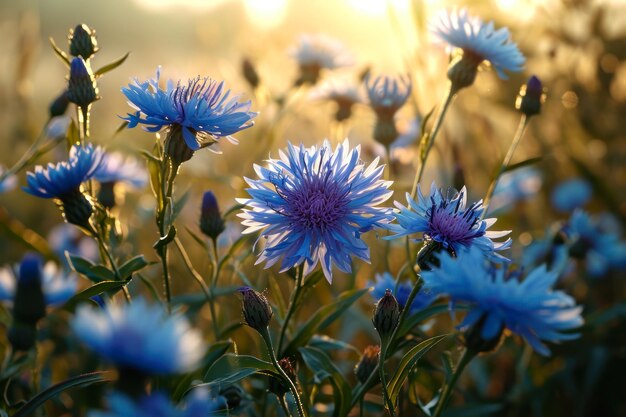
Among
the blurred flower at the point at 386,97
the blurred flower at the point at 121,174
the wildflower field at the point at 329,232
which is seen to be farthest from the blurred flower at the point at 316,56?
the blurred flower at the point at 121,174

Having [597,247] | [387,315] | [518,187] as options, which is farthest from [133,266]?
[518,187]

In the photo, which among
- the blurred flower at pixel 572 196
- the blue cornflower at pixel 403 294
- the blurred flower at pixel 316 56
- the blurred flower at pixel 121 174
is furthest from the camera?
the blurred flower at pixel 572 196

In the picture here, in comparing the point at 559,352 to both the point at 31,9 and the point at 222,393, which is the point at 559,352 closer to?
the point at 222,393

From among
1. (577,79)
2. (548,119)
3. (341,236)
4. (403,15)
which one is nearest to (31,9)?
(403,15)

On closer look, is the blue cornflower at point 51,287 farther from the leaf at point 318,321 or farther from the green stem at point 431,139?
the green stem at point 431,139

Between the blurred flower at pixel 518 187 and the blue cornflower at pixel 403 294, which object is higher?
the blurred flower at pixel 518 187
